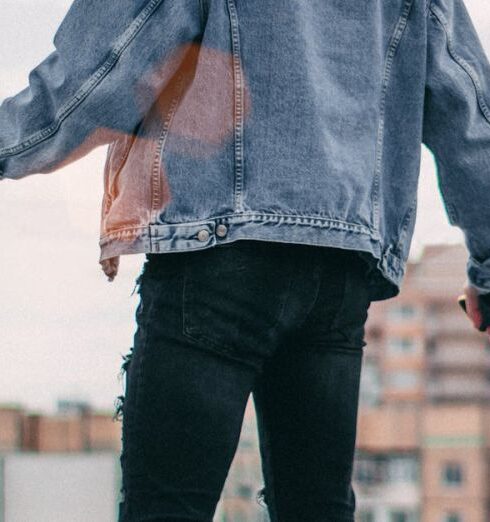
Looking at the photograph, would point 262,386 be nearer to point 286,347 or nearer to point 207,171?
point 286,347

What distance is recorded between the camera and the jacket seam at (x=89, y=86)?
0.82 metres

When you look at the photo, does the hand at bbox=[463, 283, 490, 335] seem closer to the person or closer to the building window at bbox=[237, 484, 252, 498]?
the person

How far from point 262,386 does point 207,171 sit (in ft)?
0.75

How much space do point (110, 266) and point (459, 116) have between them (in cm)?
40

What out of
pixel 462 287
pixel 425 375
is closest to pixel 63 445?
pixel 462 287

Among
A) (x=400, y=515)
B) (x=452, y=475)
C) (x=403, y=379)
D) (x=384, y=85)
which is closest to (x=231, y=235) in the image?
(x=384, y=85)

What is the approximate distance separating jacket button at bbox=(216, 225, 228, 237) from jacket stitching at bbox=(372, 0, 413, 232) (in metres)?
0.16

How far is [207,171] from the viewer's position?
2.72 feet

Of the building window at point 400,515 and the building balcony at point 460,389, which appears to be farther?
the building balcony at point 460,389

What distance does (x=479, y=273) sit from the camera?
106cm

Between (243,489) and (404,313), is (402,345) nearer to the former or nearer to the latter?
(404,313)

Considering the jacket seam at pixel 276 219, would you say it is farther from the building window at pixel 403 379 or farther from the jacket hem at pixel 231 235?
the building window at pixel 403 379

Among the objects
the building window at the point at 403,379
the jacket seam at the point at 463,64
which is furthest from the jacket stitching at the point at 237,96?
the building window at the point at 403,379

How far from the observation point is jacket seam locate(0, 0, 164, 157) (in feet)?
2.68
